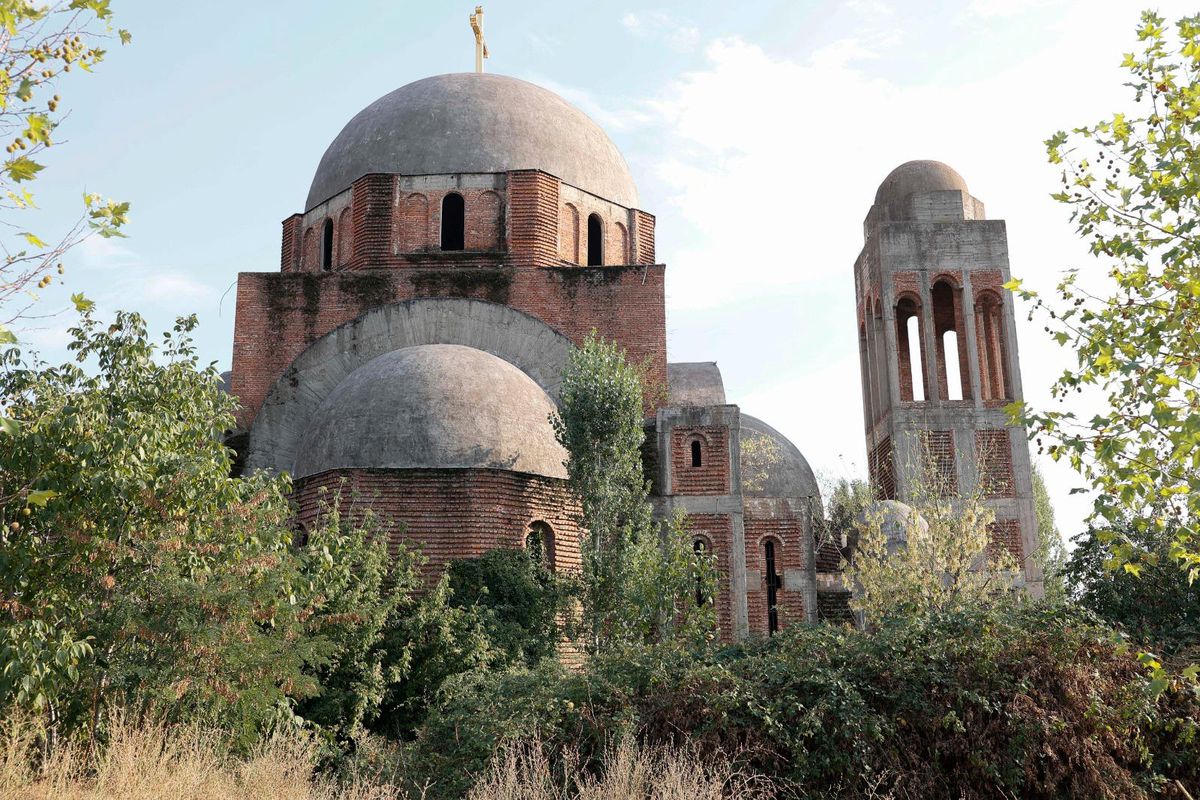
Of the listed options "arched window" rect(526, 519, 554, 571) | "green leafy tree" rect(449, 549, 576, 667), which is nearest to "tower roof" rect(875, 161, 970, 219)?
"arched window" rect(526, 519, 554, 571)

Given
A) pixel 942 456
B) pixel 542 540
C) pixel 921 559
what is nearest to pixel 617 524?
pixel 542 540

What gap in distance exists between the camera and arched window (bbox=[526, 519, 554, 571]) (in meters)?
15.2

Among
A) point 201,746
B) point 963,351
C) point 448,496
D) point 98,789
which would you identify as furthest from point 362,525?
point 963,351

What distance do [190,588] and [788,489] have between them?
44.8ft

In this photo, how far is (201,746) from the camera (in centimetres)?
881

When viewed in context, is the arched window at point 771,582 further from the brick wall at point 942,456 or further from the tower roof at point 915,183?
the tower roof at point 915,183

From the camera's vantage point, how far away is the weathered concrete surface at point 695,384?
19953mm

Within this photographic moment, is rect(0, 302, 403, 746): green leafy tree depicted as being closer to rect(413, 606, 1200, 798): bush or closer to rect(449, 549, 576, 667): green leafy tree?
rect(413, 606, 1200, 798): bush

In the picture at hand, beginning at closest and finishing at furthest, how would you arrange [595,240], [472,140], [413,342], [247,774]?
[247,774]
[413,342]
[472,140]
[595,240]

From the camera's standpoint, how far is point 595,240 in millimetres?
21531

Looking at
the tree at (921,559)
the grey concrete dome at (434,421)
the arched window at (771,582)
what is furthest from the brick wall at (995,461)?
the grey concrete dome at (434,421)

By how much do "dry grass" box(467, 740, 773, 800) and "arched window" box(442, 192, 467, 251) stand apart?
12.9 m

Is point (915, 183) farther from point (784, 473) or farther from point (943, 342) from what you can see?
point (784, 473)

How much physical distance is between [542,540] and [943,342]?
1185cm
